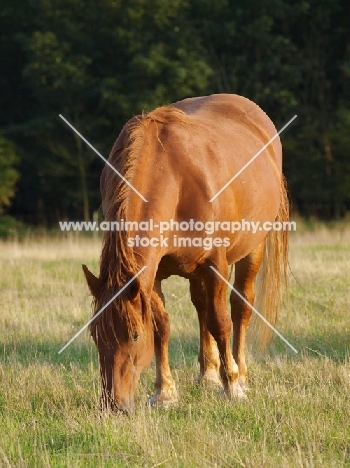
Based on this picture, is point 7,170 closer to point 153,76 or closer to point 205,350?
point 153,76

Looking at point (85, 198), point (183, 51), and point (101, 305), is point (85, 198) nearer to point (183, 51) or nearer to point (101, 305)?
point (183, 51)

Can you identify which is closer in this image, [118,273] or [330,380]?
[118,273]

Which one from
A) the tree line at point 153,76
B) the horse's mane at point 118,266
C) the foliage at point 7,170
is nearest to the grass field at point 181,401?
the horse's mane at point 118,266

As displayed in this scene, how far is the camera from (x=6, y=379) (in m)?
5.24

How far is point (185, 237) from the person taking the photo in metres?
4.78

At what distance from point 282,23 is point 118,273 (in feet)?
77.2

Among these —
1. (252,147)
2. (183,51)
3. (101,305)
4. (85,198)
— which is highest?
(183,51)

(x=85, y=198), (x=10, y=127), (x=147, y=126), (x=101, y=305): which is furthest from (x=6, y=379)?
(x=10, y=127)

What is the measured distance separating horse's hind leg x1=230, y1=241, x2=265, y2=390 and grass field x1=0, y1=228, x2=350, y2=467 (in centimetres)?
18

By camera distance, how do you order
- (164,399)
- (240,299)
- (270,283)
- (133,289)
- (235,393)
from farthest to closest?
(270,283) → (240,299) → (235,393) → (164,399) → (133,289)

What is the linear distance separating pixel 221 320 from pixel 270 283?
1.58m

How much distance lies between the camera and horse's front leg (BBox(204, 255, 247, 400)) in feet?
16.6

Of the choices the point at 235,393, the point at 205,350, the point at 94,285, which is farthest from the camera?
the point at 205,350

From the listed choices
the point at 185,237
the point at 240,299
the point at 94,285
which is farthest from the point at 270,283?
the point at 94,285
